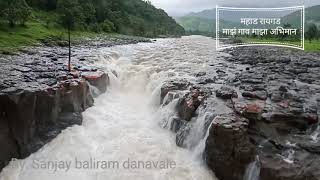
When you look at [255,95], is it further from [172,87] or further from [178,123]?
[172,87]

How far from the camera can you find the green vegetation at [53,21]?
145ft

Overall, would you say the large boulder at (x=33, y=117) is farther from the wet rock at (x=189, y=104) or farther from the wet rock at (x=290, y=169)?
the wet rock at (x=290, y=169)

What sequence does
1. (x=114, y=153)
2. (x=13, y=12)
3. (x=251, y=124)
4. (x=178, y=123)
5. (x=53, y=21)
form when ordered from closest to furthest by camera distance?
(x=251, y=124)
(x=114, y=153)
(x=178, y=123)
(x=13, y=12)
(x=53, y=21)

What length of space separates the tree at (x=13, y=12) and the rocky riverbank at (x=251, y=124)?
1188 inches

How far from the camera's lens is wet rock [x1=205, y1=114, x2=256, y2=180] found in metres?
14.0

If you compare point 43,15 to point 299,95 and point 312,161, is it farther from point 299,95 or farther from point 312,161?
point 312,161

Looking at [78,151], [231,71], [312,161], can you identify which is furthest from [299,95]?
[78,151]

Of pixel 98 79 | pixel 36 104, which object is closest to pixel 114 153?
pixel 36 104

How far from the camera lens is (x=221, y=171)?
14422 mm

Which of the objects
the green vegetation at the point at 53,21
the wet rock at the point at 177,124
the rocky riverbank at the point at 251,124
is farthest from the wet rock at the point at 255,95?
the green vegetation at the point at 53,21

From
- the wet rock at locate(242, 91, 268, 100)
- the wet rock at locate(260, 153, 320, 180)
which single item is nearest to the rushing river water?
the wet rock at locate(260, 153, 320, 180)

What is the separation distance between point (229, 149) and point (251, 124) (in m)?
2.01

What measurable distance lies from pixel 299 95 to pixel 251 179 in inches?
340

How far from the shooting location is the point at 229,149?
46.8 feet
